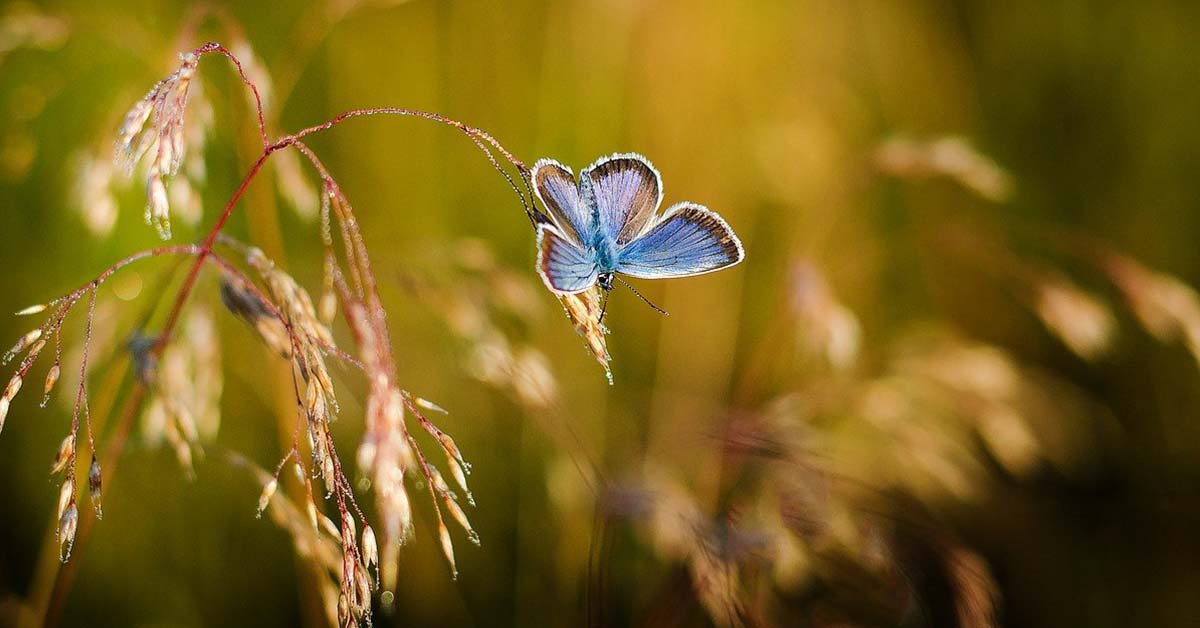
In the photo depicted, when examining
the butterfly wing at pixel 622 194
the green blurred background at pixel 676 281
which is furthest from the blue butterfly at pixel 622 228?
the green blurred background at pixel 676 281

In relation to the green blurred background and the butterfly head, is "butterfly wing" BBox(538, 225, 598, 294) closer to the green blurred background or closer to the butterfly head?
the butterfly head

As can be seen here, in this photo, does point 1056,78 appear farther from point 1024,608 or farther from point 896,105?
point 1024,608

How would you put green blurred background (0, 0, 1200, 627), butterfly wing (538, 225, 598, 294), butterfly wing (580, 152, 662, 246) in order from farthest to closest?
1. green blurred background (0, 0, 1200, 627)
2. butterfly wing (580, 152, 662, 246)
3. butterfly wing (538, 225, 598, 294)

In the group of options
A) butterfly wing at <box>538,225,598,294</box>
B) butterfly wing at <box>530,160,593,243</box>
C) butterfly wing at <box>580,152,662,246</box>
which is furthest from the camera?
butterfly wing at <box>580,152,662,246</box>

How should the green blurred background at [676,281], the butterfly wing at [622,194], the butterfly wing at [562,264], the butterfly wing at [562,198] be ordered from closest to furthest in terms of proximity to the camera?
the butterfly wing at [562,264] < the butterfly wing at [562,198] < the butterfly wing at [622,194] < the green blurred background at [676,281]

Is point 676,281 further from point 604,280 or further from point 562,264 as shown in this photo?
point 562,264

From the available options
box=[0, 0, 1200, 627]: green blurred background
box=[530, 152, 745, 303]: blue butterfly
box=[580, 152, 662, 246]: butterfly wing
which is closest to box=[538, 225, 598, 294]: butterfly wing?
box=[530, 152, 745, 303]: blue butterfly

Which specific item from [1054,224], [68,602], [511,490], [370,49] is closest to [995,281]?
[1054,224]

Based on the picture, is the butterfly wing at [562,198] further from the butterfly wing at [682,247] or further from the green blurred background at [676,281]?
the green blurred background at [676,281]
